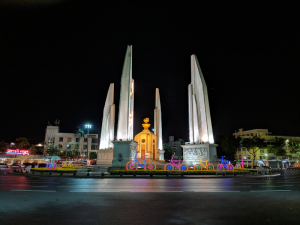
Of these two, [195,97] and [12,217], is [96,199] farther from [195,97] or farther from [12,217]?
→ [195,97]

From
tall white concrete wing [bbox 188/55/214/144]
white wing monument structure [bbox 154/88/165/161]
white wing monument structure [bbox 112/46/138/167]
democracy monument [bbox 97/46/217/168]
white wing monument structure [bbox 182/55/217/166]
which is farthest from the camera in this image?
white wing monument structure [bbox 154/88/165/161]

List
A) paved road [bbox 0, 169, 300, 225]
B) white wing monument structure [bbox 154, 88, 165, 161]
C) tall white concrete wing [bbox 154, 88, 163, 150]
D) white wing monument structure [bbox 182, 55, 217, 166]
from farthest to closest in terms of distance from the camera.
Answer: tall white concrete wing [bbox 154, 88, 163, 150]
white wing monument structure [bbox 154, 88, 165, 161]
white wing monument structure [bbox 182, 55, 217, 166]
paved road [bbox 0, 169, 300, 225]

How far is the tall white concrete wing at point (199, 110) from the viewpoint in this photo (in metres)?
30.3

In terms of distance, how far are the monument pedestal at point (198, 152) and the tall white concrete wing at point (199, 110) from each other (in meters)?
0.90

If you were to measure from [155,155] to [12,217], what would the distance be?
37.2 metres

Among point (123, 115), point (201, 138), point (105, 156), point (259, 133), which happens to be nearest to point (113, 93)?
point (105, 156)

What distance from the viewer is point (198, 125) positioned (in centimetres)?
3341

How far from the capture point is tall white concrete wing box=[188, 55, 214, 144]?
99.5ft

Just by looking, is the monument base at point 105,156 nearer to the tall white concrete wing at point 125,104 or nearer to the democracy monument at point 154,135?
the democracy monument at point 154,135

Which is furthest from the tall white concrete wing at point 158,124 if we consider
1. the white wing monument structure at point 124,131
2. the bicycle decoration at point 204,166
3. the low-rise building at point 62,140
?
the low-rise building at point 62,140

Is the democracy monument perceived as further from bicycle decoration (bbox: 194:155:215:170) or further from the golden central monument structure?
bicycle decoration (bbox: 194:155:215:170)

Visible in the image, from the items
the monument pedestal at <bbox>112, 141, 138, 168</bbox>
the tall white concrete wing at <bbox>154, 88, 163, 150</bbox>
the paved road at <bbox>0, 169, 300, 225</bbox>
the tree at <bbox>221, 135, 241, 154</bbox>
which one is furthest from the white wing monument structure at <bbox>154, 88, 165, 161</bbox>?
the paved road at <bbox>0, 169, 300, 225</bbox>

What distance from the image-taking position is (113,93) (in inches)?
1874

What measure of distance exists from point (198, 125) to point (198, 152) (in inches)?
183
